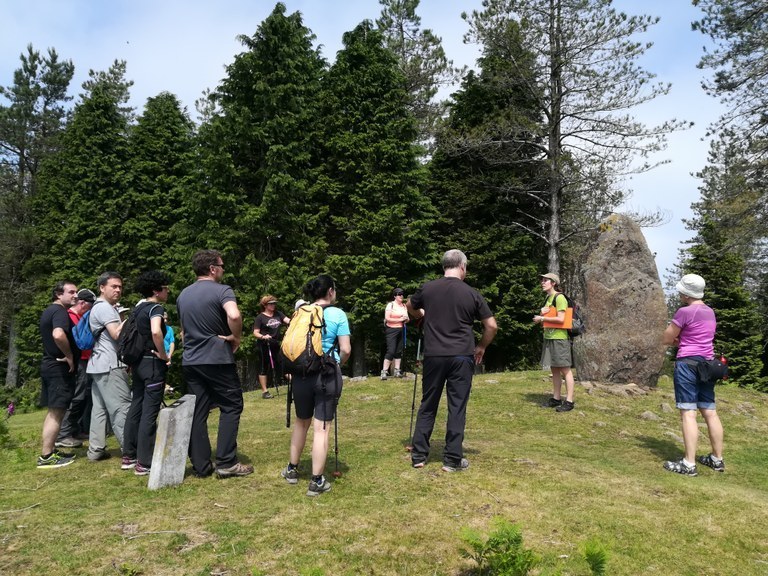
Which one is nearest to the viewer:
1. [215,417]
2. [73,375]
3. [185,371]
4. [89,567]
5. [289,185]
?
[89,567]

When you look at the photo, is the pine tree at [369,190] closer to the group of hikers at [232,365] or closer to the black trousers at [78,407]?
the black trousers at [78,407]

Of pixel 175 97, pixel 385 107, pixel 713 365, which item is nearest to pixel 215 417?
pixel 713 365

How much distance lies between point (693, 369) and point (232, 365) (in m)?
5.04

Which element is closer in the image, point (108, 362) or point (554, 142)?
point (108, 362)

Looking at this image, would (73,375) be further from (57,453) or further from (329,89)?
(329,89)

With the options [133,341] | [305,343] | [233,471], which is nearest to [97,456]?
[133,341]

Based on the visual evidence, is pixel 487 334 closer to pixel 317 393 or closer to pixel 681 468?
pixel 317 393

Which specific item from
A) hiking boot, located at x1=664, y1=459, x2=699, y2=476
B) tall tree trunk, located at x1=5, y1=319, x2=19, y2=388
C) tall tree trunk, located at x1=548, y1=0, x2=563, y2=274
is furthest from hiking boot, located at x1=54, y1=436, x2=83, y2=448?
tall tree trunk, located at x1=5, y1=319, x2=19, y2=388

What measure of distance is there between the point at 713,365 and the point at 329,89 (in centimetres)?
1826

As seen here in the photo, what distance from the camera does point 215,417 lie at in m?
9.28

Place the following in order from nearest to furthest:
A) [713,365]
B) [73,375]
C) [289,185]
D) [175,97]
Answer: [713,365] < [73,375] < [289,185] < [175,97]

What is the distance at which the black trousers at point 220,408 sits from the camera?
517cm

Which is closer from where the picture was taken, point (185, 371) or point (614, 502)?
point (614, 502)

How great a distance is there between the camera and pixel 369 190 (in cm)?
1911
